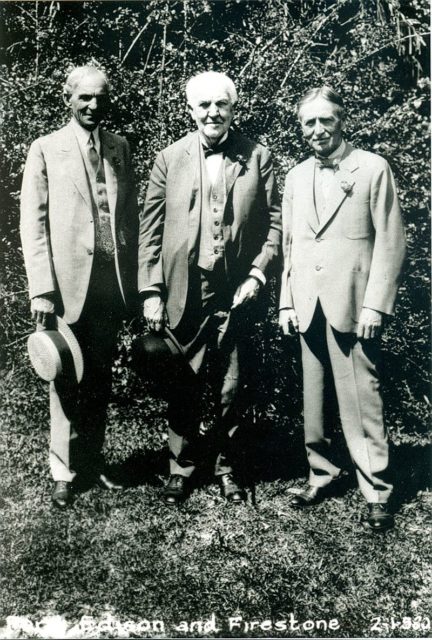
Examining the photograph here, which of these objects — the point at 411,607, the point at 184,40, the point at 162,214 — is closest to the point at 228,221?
the point at 162,214

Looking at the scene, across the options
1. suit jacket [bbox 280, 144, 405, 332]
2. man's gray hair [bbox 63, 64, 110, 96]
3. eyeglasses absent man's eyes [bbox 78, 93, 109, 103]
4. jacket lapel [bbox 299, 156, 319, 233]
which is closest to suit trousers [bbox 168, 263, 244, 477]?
suit jacket [bbox 280, 144, 405, 332]

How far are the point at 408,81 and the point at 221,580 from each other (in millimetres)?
3519

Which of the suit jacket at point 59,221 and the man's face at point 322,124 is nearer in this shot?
the man's face at point 322,124

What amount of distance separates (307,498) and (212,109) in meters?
2.23

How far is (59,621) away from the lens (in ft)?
9.42

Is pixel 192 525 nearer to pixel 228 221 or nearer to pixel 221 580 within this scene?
pixel 221 580

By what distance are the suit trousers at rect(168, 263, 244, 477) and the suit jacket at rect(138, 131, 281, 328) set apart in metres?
0.08

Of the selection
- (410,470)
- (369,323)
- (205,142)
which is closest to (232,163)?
(205,142)

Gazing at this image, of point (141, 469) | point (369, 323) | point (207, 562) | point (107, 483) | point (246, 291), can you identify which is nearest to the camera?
point (207, 562)

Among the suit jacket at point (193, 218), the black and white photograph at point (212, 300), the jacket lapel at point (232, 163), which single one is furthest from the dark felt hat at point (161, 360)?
the jacket lapel at point (232, 163)

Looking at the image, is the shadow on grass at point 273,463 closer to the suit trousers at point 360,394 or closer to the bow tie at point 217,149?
the suit trousers at point 360,394

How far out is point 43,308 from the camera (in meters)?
3.45

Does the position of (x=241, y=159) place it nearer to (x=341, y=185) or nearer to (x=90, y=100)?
(x=341, y=185)

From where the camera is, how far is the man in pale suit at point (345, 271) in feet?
10.9
